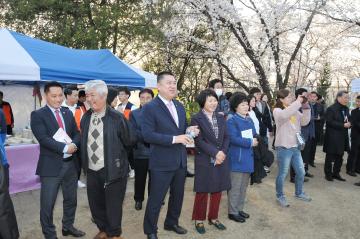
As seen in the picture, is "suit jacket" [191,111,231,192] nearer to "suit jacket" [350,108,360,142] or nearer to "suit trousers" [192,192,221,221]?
"suit trousers" [192,192,221,221]

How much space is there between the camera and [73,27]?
1346 centimetres

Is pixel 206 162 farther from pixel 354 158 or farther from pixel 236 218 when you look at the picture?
Result: pixel 354 158

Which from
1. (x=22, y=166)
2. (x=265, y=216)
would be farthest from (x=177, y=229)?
(x=22, y=166)

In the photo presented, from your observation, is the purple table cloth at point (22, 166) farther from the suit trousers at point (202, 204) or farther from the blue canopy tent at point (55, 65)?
the suit trousers at point (202, 204)

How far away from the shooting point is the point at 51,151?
11.7 ft

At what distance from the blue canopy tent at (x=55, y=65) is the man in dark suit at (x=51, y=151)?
1.78 meters

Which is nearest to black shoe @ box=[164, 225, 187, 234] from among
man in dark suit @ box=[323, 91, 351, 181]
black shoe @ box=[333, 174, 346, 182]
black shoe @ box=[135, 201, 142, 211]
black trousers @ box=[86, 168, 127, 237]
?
black trousers @ box=[86, 168, 127, 237]

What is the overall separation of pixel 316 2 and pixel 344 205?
9.03 meters

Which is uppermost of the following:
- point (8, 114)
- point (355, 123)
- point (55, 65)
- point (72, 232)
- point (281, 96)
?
point (55, 65)

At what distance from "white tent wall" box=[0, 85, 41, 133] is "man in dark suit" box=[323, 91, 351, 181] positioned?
6864 mm

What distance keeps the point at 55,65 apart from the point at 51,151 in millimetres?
2648

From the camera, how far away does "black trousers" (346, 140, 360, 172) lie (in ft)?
23.5

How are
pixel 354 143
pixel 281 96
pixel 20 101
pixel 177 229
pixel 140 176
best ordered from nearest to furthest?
pixel 177 229, pixel 140 176, pixel 281 96, pixel 354 143, pixel 20 101

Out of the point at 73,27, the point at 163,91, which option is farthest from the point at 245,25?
the point at 163,91
